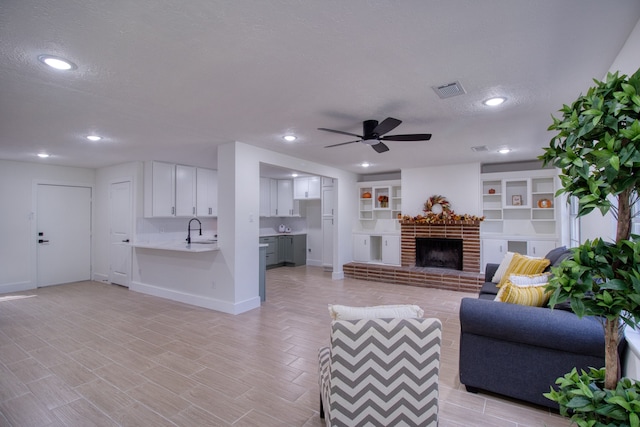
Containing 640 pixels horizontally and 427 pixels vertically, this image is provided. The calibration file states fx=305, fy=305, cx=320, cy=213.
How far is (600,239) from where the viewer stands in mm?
1191

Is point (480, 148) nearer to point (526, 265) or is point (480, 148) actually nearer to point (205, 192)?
point (526, 265)

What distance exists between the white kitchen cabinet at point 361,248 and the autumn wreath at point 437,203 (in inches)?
65.2

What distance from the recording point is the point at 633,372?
1696mm

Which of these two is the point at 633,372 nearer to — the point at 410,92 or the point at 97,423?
the point at 410,92

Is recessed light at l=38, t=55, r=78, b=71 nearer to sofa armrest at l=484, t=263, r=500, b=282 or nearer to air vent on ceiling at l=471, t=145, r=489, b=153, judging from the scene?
air vent on ceiling at l=471, t=145, r=489, b=153

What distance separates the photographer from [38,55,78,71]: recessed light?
6.90 ft

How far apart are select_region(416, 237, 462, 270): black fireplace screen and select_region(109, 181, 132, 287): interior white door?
615 cm

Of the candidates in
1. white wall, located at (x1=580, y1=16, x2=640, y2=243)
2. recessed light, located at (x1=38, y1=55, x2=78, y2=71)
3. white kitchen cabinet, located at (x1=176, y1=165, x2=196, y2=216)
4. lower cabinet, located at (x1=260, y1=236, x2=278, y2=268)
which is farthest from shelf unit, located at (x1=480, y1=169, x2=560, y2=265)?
recessed light, located at (x1=38, y1=55, x2=78, y2=71)

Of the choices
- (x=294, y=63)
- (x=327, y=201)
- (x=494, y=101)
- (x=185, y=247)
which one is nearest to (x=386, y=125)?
(x=494, y=101)

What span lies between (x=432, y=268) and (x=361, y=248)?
5.77ft

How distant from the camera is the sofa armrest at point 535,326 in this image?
6.77 feet

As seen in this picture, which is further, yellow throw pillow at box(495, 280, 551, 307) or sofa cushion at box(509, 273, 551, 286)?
sofa cushion at box(509, 273, 551, 286)

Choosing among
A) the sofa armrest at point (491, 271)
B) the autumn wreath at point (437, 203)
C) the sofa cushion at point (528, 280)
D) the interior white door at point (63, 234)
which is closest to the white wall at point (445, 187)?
the autumn wreath at point (437, 203)

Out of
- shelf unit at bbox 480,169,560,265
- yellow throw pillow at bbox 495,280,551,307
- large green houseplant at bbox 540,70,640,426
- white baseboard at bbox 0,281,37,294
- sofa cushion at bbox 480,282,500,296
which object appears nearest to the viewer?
large green houseplant at bbox 540,70,640,426
